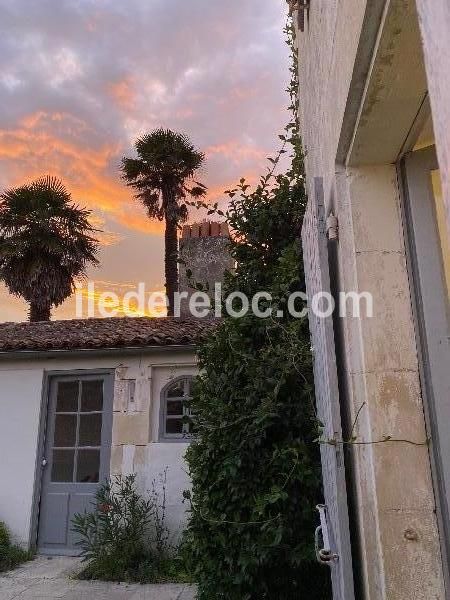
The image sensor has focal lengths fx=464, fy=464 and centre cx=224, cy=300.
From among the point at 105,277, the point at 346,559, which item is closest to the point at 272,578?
the point at 346,559

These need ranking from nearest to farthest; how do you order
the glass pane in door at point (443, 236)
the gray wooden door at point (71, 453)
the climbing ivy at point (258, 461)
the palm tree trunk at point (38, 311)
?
the glass pane in door at point (443, 236) < the climbing ivy at point (258, 461) < the gray wooden door at point (71, 453) < the palm tree trunk at point (38, 311)

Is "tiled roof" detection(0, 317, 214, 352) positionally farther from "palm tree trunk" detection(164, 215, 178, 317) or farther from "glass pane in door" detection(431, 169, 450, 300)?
"palm tree trunk" detection(164, 215, 178, 317)

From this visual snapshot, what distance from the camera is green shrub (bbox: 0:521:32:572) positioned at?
20.3ft

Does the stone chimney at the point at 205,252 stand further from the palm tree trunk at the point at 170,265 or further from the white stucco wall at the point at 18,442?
the palm tree trunk at the point at 170,265

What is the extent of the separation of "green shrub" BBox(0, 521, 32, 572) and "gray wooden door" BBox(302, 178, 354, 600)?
5627 mm

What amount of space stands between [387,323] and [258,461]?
1582mm

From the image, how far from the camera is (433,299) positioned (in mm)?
1783

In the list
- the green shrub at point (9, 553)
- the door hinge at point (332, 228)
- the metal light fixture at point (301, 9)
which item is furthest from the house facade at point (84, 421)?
the door hinge at point (332, 228)

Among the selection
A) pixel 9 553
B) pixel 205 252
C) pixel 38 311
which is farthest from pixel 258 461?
pixel 38 311

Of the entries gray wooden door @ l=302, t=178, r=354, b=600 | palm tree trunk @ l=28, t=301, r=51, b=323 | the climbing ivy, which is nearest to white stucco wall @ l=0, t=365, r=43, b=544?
the climbing ivy

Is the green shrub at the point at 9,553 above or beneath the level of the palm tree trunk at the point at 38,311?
beneath

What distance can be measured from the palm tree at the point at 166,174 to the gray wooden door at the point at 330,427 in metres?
13.1

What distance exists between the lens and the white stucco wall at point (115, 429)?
6668mm

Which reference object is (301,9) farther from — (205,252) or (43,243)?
(43,243)
